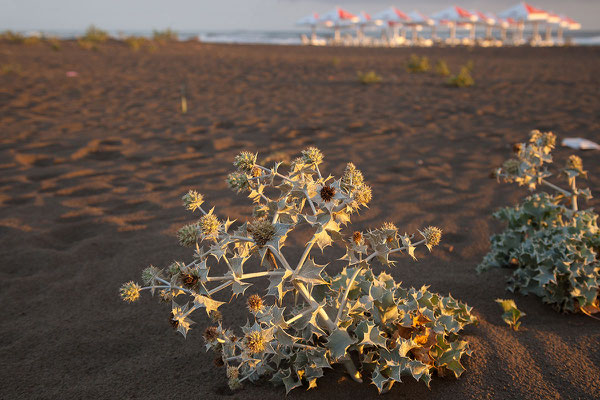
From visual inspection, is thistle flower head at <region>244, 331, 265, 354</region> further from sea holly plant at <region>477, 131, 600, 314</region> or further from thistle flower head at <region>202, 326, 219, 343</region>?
sea holly plant at <region>477, 131, 600, 314</region>

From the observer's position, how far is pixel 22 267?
3207 mm

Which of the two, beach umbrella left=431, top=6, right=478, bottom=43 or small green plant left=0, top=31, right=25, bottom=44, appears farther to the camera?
beach umbrella left=431, top=6, right=478, bottom=43

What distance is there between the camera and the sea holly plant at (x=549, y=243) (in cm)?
247

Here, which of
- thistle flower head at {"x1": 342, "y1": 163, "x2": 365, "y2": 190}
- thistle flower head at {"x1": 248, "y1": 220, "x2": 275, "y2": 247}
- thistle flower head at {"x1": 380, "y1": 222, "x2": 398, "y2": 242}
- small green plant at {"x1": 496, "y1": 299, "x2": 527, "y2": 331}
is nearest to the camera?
thistle flower head at {"x1": 248, "y1": 220, "x2": 275, "y2": 247}

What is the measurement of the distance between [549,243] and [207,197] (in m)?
3.01

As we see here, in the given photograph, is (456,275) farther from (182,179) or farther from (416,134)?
(416,134)

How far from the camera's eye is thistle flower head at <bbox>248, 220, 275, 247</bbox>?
4.96 ft

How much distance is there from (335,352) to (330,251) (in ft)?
5.97

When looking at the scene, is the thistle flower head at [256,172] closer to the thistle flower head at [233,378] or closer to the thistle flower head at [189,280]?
the thistle flower head at [189,280]

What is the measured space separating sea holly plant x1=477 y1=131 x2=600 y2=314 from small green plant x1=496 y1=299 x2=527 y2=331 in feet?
0.68

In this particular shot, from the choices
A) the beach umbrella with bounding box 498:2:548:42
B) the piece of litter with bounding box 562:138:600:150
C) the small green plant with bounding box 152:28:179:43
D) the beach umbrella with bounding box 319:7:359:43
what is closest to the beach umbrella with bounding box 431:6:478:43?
the beach umbrella with bounding box 498:2:548:42

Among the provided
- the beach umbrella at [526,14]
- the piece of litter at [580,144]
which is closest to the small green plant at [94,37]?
the piece of litter at [580,144]

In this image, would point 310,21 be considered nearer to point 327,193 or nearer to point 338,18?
point 338,18

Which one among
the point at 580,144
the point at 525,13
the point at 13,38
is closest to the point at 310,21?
the point at 525,13
